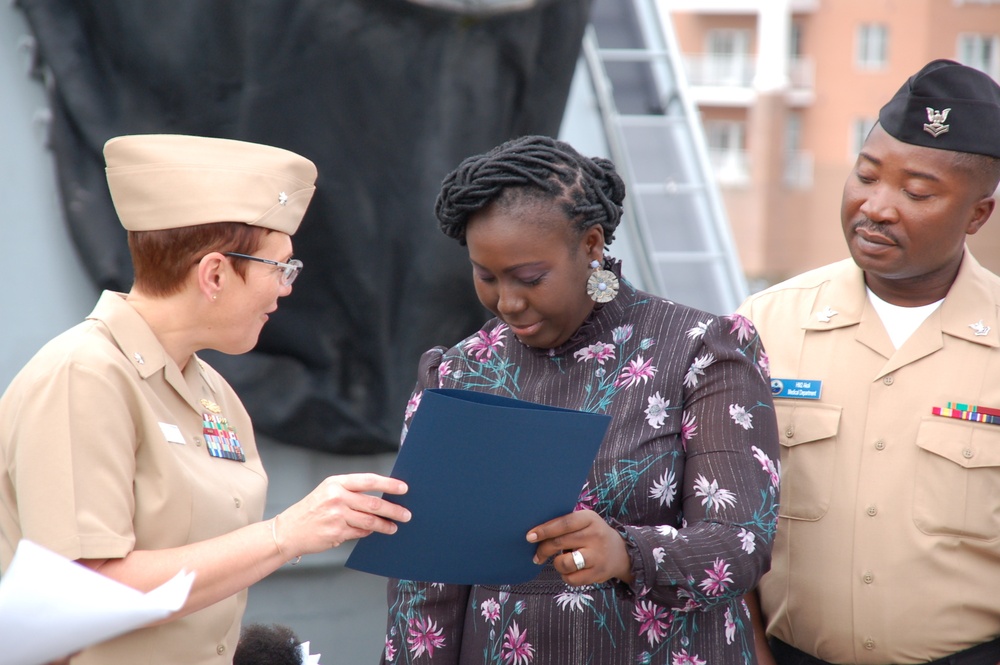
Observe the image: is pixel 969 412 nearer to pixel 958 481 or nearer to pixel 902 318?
pixel 958 481

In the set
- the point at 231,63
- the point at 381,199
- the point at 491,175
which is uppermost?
the point at 231,63

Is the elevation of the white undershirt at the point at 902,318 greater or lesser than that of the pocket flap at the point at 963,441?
greater

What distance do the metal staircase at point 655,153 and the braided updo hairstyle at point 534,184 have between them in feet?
9.03

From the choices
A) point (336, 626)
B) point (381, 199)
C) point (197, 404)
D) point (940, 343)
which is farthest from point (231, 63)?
point (940, 343)

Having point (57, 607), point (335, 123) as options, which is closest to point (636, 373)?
point (57, 607)

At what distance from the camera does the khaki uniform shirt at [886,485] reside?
7.47 ft

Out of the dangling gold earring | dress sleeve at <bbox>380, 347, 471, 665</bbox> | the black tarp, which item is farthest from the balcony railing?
dress sleeve at <bbox>380, 347, 471, 665</bbox>

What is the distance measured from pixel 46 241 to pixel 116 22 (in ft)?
2.35

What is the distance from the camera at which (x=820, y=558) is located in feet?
7.79

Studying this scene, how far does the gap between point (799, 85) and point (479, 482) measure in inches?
1315

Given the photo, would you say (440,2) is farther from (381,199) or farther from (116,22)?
(116,22)

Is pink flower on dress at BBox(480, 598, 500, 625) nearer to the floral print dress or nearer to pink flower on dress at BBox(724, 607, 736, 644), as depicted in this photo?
the floral print dress

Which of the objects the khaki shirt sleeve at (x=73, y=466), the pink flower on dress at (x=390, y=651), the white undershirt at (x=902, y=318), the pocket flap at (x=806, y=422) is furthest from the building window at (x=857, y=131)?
the khaki shirt sleeve at (x=73, y=466)

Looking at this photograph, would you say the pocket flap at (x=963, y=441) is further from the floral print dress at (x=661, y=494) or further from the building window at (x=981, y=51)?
the building window at (x=981, y=51)
